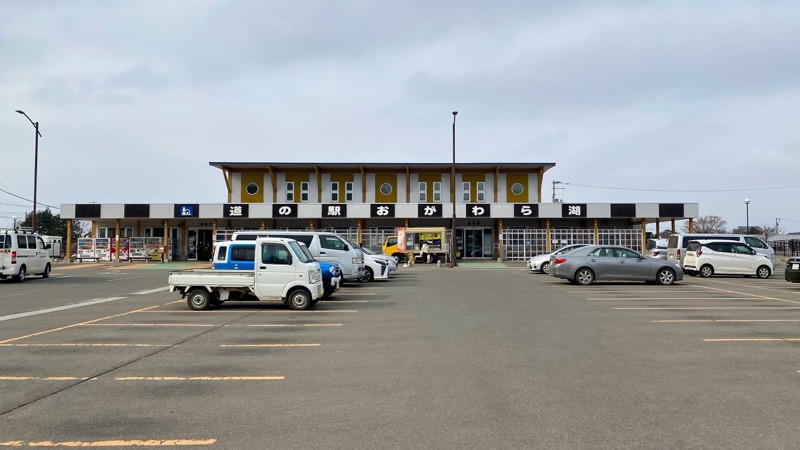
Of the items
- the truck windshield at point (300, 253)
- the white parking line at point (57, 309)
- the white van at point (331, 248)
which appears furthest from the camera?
the white van at point (331, 248)

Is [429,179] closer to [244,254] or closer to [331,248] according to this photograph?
[331,248]

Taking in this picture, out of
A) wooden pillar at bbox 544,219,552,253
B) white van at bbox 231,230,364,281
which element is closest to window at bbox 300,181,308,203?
wooden pillar at bbox 544,219,552,253

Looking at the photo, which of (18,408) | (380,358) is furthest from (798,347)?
(18,408)

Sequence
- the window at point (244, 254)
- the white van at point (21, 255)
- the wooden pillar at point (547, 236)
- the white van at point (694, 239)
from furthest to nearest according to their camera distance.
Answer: the wooden pillar at point (547, 236), the white van at point (694, 239), the white van at point (21, 255), the window at point (244, 254)

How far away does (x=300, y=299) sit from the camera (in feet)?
44.8

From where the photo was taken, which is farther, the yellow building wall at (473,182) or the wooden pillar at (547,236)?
the yellow building wall at (473,182)

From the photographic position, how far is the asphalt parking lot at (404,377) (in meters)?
4.93

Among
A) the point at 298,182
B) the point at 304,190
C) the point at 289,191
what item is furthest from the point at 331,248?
the point at 289,191

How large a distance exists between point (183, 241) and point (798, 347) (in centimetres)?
4486

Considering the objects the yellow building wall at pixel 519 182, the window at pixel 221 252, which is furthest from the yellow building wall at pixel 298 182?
the window at pixel 221 252

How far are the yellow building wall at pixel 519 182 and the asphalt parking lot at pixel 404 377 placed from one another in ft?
113

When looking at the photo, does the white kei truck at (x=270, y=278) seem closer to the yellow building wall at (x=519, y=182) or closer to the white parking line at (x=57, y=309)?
the white parking line at (x=57, y=309)

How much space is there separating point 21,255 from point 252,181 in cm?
2578

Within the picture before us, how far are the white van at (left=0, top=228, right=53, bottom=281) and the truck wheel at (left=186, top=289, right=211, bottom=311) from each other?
13779mm
